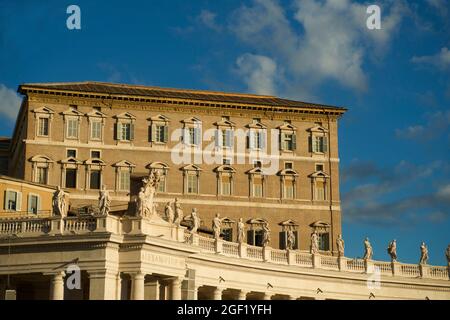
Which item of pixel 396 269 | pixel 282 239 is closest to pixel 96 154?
pixel 282 239

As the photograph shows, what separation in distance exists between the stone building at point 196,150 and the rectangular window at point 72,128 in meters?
0.10

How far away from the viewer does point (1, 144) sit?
121562 mm

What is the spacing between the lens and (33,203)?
76000 millimetres

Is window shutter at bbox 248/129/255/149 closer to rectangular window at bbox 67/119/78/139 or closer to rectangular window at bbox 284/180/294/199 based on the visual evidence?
rectangular window at bbox 284/180/294/199

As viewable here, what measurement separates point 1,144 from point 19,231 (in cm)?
6774

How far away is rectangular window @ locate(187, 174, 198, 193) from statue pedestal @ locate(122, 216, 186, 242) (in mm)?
45491

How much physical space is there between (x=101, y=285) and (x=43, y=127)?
168 feet

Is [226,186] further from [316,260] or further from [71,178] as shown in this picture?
[316,260]

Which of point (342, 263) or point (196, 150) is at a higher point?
point (196, 150)

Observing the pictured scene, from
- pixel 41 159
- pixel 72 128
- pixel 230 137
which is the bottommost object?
pixel 41 159

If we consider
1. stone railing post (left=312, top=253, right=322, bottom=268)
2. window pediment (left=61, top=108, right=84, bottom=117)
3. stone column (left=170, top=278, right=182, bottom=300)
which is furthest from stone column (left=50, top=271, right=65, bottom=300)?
window pediment (left=61, top=108, right=84, bottom=117)

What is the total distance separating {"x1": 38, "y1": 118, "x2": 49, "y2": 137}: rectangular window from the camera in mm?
102312
